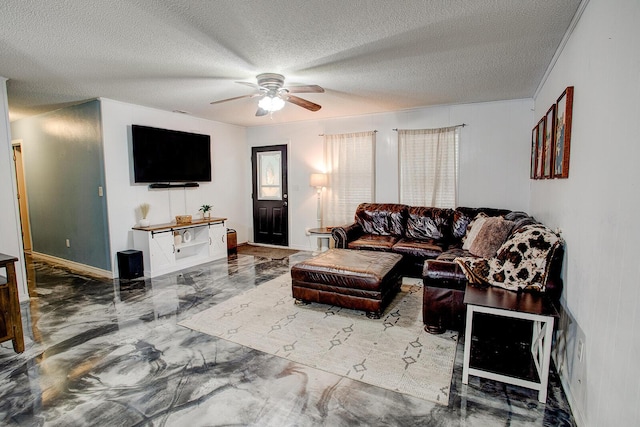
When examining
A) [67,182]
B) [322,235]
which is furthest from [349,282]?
[67,182]

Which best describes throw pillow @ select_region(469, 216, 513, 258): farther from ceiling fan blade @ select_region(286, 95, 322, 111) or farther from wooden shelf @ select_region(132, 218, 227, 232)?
wooden shelf @ select_region(132, 218, 227, 232)

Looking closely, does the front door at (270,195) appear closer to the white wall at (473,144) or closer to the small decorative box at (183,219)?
the white wall at (473,144)

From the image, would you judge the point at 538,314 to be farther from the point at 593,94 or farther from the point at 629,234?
the point at 593,94

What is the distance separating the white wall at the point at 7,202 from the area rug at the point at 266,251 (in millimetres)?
3133

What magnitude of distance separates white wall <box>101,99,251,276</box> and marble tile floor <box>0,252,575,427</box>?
1864mm

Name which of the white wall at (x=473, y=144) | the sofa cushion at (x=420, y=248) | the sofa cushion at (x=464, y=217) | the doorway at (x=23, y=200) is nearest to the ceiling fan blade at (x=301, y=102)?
the white wall at (x=473, y=144)

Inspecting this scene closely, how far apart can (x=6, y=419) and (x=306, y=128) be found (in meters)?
5.37

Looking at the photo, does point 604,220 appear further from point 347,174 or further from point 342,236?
point 347,174

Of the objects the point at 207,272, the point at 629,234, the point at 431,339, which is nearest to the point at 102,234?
the point at 207,272

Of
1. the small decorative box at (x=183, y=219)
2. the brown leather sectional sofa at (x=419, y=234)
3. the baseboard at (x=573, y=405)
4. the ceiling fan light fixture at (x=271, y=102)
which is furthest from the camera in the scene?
the small decorative box at (x=183, y=219)

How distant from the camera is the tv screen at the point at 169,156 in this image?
4855 mm

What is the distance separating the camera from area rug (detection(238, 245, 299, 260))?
6.02 metres

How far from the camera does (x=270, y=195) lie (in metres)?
6.82

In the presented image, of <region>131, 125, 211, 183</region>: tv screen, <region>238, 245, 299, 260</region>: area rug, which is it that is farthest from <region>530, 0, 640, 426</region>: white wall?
<region>131, 125, 211, 183</region>: tv screen
